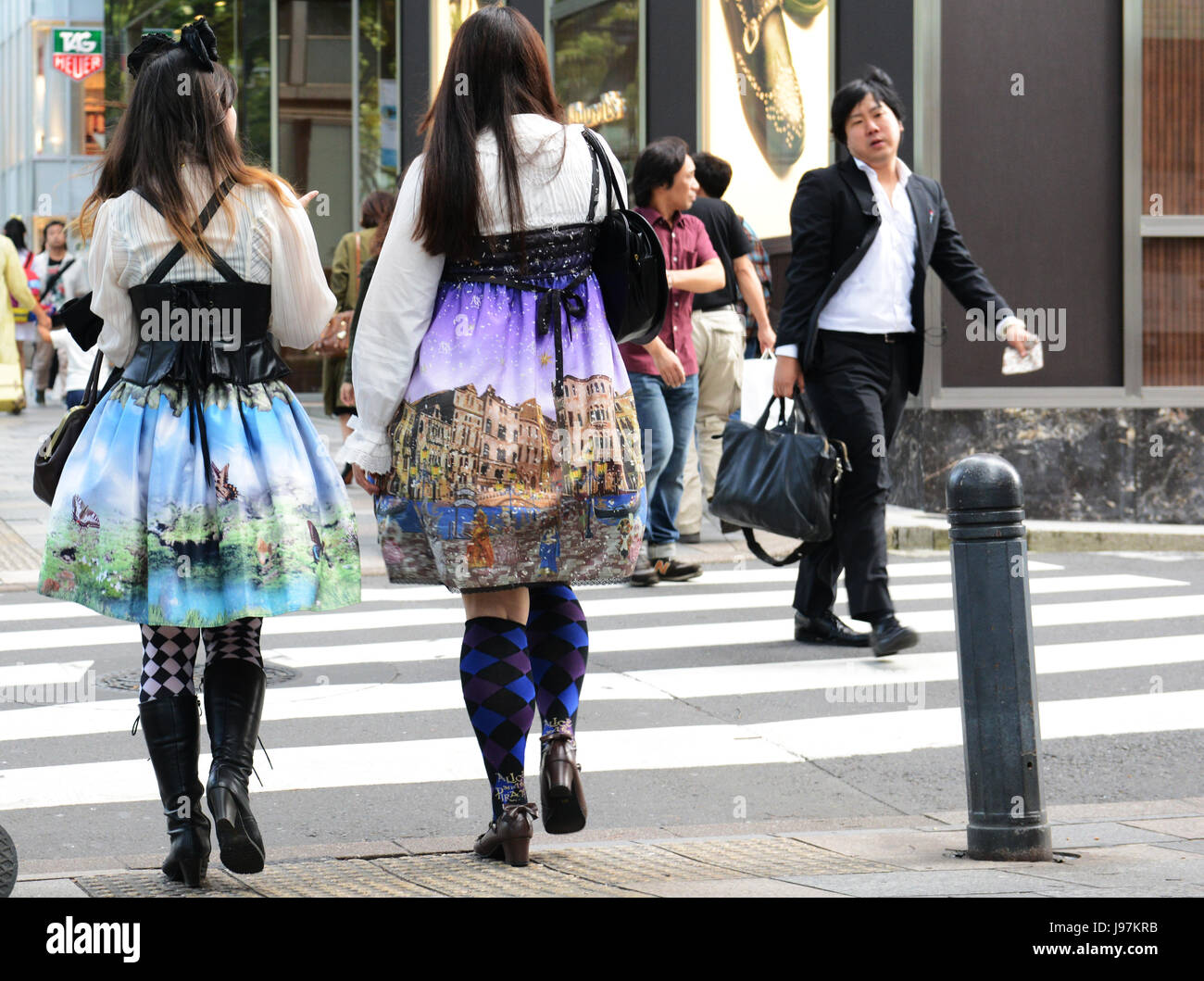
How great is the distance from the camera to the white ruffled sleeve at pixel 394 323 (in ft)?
13.1

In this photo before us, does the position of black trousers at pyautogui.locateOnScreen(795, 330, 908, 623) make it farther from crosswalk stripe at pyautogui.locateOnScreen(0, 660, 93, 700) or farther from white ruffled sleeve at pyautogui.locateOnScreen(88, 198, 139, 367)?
white ruffled sleeve at pyautogui.locateOnScreen(88, 198, 139, 367)

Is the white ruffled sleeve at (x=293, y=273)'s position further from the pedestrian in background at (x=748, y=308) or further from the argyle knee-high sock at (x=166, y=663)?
the pedestrian in background at (x=748, y=308)

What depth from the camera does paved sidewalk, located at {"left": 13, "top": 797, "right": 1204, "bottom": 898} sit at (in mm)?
3777

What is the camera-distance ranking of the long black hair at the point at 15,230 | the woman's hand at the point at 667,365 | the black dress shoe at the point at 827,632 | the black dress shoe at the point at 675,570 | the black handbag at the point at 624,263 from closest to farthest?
1. the black handbag at the point at 624,263
2. the black dress shoe at the point at 827,632
3. the woman's hand at the point at 667,365
4. the black dress shoe at the point at 675,570
5. the long black hair at the point at 15,230

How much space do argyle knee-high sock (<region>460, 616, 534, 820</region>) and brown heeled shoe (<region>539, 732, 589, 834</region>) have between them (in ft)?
0.19

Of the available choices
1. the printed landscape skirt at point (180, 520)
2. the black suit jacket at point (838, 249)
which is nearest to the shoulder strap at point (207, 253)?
the printed landscape skirt at point (180, 520)

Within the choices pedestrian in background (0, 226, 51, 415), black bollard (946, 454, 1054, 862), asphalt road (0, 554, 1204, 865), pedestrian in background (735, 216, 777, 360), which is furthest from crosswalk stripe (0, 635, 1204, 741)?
pedestrian in background (0, 226, 51, 415)

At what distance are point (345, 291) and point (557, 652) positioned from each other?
7200 millimetres

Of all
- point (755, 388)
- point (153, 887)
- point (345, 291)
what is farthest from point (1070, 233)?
point (153, 887)

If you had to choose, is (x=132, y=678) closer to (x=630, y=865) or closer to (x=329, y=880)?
(x=329, y=880)

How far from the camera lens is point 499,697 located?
4.02 metres

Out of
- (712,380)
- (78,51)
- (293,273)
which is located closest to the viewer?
(293,273)
